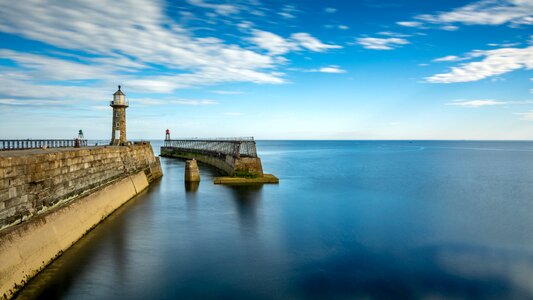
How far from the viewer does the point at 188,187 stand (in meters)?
31.0

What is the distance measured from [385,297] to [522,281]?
471cm

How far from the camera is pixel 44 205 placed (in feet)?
43.3

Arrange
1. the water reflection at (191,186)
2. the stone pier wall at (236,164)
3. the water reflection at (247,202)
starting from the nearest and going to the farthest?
1. the water reflection at (247,202)
2. the water reflection at (191,186)
3. the stone pier wall at (236,164)

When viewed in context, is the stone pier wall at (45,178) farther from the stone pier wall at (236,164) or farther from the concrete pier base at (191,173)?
the stone pier wall at (236,164)

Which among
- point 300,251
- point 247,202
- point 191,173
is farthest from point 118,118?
point 300,251

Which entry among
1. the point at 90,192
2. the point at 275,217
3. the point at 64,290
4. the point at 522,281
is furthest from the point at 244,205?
the point at 522,281

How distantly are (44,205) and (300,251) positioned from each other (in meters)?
9.42

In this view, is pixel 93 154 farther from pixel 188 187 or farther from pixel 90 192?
pixel 188 187

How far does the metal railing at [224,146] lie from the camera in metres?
36.3

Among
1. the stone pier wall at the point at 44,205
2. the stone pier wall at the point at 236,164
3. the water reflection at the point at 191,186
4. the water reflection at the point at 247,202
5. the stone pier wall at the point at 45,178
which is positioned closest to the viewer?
the stone pier wall at the point at 44,205

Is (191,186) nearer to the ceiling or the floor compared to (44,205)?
nearer to the floor

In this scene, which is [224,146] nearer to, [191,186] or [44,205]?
[191,186]

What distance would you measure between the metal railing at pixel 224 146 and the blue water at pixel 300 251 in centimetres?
1052

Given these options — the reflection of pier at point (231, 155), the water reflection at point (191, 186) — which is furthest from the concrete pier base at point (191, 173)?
the reflection of pier at point (231, 155)
